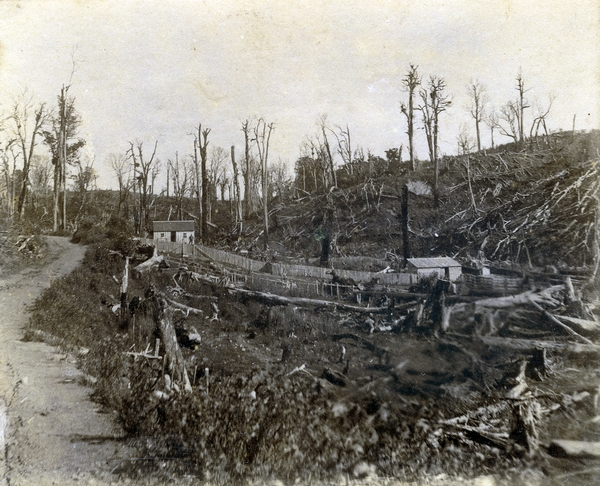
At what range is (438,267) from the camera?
5.23 metres

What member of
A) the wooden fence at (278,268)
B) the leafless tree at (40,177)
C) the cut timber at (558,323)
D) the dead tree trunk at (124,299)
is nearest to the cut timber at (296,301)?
the wooden fence at (278,268)

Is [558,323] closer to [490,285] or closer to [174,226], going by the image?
[490,285]

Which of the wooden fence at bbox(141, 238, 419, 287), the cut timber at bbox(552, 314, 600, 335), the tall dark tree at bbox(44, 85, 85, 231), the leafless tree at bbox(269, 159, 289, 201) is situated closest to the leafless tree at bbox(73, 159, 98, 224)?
the tall dark tree at bbox(44, 85, 85, 231)

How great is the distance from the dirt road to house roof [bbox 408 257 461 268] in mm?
4893

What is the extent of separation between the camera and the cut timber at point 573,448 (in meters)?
4.06

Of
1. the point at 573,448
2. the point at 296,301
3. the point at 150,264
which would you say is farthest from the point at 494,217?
the point at 150,264

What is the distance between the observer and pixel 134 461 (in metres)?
3.58

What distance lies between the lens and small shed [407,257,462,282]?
16.9 ft

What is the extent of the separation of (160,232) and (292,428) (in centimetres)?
462

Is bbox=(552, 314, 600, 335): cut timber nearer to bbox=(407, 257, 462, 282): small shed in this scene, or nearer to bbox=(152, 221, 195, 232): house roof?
bbox=(407, 257, 462, 282): small shed

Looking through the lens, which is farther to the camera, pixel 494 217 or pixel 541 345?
pixel 494 217

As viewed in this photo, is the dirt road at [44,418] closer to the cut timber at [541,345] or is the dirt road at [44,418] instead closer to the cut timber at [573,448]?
the cut timber at [541,345]

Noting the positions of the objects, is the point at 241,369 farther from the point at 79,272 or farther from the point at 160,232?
the point at 160,232

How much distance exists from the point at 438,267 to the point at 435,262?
0.32 ft
